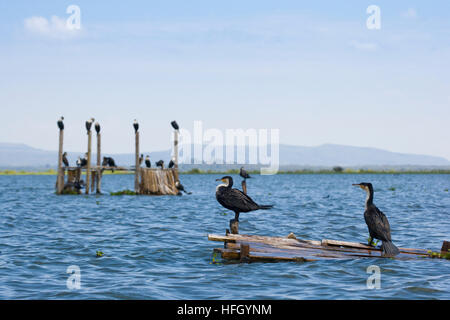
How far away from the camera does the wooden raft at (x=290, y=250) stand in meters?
13.0

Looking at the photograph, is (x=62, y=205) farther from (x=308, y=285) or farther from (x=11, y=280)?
(x=308, y=285)

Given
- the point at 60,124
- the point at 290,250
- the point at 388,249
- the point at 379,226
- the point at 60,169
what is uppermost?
the point at 60,124

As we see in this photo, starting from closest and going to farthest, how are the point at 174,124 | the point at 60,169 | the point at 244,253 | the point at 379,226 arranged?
the point at 379,226 → the point at 244,253 → the point at 174,124 → the point at 60,169

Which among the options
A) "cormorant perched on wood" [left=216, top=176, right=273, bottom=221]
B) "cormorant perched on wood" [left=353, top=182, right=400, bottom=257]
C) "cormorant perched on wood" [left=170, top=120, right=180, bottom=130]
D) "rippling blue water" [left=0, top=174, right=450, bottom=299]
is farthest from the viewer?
"cormorant perched on wood" [left=170, top=120, right=180, bottom=130]

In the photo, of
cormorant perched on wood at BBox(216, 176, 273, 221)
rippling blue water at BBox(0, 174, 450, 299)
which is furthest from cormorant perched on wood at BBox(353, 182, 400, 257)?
cormorant perched on wood at BBox(216, 176, 273, 221)

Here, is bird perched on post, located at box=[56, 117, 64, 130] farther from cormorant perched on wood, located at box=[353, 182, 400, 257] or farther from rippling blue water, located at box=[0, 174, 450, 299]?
cormorant perched on wood, located at box=[353, 182, 400, 257]

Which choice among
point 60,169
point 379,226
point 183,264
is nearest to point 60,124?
point 60,169

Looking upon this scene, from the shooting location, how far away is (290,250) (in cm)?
1368

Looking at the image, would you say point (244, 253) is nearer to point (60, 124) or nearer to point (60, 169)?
point (60, 124)

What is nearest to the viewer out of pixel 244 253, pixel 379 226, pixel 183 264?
pixel 379 226

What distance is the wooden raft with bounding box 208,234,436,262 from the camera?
13047 mm
